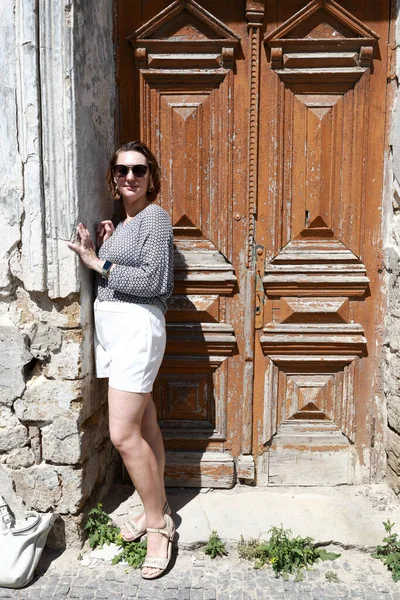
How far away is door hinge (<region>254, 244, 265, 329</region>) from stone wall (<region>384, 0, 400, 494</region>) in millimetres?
761

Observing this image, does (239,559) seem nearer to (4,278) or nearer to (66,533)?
(66,533)

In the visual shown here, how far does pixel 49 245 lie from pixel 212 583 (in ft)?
6.14

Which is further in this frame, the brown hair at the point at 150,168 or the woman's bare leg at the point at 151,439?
the woman's bare leg at the point at 151,439

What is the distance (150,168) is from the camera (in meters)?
2.78

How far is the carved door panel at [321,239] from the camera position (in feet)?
10.2

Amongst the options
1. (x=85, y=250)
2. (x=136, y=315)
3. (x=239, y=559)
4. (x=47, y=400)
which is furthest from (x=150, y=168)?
(x=239, y=559)

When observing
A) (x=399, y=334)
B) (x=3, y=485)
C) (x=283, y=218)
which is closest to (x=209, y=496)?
(x=3, y=485)

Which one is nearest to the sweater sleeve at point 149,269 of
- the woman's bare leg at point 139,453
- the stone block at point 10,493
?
the woman's bare leg at point 139,453

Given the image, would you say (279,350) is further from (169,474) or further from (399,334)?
(169,474)

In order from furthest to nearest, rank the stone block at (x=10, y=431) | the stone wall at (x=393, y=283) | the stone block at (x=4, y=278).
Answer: the stone wall at (x=393, y=283) → the stone block at (x=10, y=431) → the stone block at (x=4, y=278)

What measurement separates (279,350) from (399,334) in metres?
0.72

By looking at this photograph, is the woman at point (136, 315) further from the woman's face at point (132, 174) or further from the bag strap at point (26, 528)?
the bag strap at point (26, 528)

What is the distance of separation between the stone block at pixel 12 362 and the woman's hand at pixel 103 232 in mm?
641

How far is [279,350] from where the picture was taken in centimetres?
333
